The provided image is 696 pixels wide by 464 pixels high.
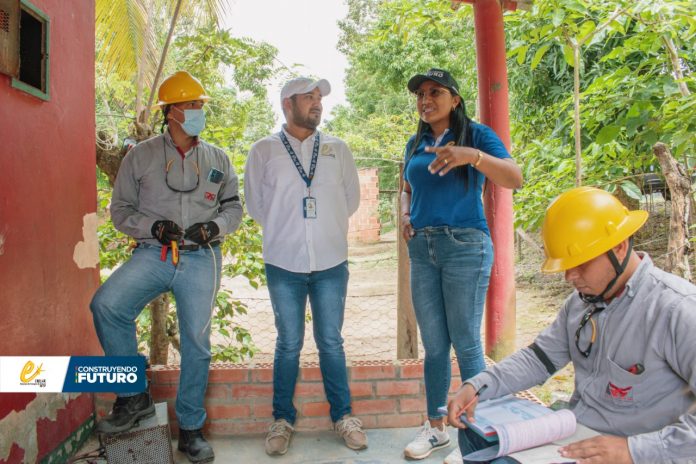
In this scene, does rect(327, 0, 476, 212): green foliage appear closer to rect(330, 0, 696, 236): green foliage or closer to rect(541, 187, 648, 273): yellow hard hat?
rect(330, 0, 696, 236): green foliage

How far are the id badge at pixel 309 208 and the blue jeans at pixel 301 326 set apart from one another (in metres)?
0.32

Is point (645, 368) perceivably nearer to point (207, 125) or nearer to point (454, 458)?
point (454, 458)

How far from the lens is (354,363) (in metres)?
3.62

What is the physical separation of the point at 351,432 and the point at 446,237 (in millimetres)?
1242

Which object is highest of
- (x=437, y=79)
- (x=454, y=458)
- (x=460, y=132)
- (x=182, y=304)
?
(x=437, y=79)

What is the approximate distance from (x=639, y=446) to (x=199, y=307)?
226 cm

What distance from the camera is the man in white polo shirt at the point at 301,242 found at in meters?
3.24

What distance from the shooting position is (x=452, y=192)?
9.78 ft

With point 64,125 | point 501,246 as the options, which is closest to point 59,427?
point 64,125

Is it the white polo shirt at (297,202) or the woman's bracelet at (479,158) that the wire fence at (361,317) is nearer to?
the white polo shirt at (297,202)

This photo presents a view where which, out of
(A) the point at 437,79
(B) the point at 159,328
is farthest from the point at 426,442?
(B) the point at 159,328

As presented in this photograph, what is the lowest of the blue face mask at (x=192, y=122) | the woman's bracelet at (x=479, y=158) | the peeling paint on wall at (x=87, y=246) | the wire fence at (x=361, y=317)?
the wire fence at (x=361, y=317)

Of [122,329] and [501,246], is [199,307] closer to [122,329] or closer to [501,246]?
[122,329]

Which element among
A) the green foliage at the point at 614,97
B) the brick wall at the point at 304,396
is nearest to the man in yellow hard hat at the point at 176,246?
the brick wall at the point at 304,396
